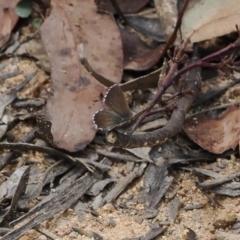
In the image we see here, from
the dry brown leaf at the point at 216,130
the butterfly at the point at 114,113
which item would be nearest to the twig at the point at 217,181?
the dry brown leaf at the point at 216,130

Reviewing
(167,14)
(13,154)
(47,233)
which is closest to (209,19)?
(167,14)

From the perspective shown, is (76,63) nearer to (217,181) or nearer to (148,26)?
(148,26)

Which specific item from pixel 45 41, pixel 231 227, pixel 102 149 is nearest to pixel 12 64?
pixel 45 41

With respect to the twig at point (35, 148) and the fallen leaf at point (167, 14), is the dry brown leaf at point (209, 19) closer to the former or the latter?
the fallen leaf at point (167, 14)

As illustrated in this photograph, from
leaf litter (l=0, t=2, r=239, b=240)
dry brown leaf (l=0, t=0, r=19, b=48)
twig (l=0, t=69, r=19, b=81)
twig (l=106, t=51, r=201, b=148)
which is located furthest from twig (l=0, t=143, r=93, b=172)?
dry brown leaf (l=0, t=0, r=19, b=48)

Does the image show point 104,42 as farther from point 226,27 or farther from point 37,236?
point 37,236
